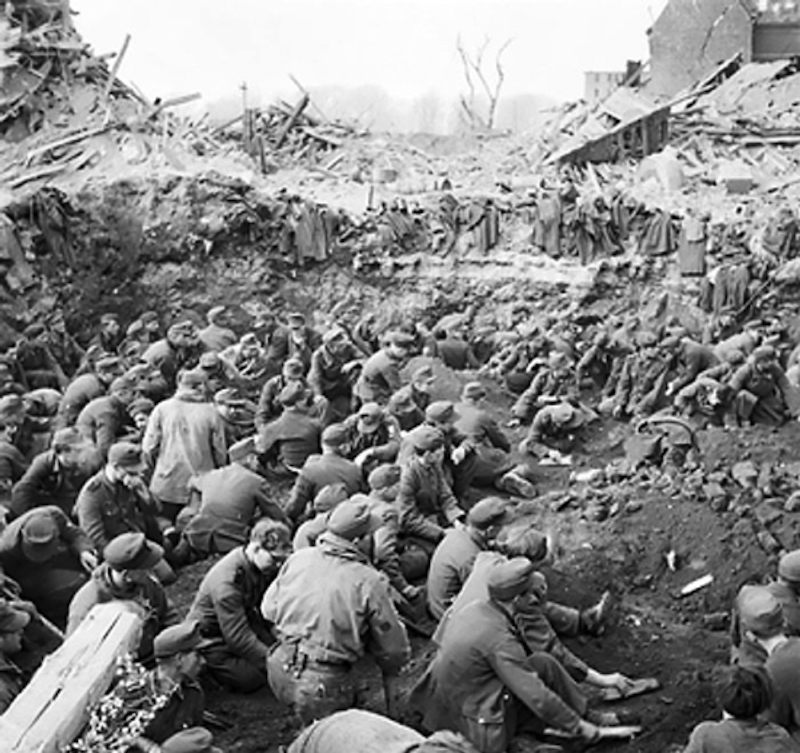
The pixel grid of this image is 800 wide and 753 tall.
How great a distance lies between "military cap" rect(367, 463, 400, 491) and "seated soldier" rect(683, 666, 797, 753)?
13.2 feet

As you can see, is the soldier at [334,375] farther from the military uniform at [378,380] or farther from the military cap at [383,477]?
the military cap at [383,477]

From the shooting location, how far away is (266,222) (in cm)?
1850

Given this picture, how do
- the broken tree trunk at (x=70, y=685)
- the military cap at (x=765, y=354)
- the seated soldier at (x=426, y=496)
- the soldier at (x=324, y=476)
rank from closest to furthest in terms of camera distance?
the broken tree trunk at (x=70, y=685) → the seated soldier at (x=426, y=496) → the soldier at (x=324, y=476) → the military cap at (x=765, y=354)

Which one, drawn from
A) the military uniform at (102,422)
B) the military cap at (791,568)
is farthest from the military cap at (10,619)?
the military cap at (791,568)

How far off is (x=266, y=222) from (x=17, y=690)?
1365 cm

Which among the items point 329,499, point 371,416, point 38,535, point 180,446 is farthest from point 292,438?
point 38,535

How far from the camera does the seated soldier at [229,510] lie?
7.89m

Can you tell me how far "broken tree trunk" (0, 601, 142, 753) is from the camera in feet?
14.7

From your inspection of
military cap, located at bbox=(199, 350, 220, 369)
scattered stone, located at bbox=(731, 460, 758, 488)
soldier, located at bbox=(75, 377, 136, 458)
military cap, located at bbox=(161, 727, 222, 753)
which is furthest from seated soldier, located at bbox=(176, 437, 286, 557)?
scattered stone, located at bbox=(731, 460, 758, 488)

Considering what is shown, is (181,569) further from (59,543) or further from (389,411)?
(389,411)

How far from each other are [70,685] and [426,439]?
4.28 m

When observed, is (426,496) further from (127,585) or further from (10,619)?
(10,619)

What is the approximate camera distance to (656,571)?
8680 millimetres

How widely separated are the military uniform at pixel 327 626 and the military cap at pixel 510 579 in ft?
2.41
